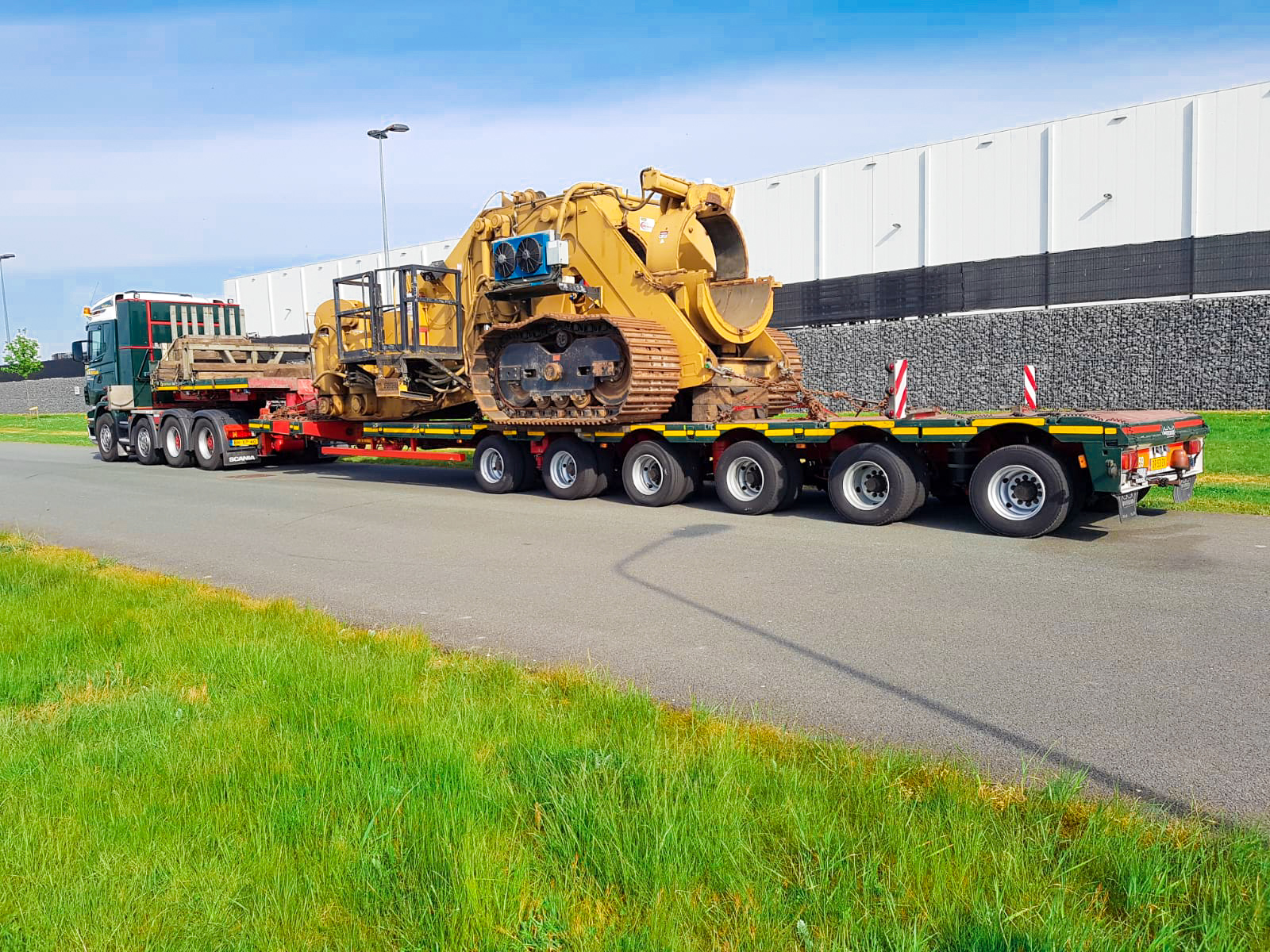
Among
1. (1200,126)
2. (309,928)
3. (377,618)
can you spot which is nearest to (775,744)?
(309,928)

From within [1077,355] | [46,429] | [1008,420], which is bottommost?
[46,429]

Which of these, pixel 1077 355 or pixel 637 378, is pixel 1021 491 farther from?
pixel 1077 355

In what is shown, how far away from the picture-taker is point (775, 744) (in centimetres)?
420

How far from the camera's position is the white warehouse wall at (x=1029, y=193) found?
2486 centimetres

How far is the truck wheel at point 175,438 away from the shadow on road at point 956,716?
1547 cm

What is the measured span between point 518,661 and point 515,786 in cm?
210

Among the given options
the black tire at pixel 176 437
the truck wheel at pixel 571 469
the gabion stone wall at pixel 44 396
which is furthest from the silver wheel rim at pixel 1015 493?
the gabion stone wall at pixel 44 396

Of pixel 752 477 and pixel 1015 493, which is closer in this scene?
pixel 1015 493

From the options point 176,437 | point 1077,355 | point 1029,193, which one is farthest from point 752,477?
point 1029,193

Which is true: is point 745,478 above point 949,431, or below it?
below

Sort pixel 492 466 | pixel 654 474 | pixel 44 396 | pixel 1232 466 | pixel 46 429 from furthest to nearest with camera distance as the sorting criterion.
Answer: pixel 44 396, pixel 46 429, pixel 492 466, pixel 1232 466, pixel 654 474

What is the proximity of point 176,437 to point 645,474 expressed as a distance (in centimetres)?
1273

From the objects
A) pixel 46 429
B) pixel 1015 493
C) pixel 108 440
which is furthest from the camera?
pixel 46 429

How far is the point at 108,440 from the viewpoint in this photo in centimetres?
2283
